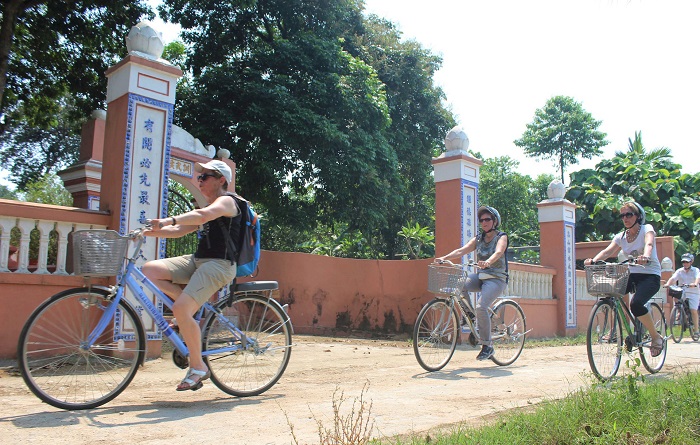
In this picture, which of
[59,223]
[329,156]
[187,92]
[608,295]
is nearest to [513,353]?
[608,295]

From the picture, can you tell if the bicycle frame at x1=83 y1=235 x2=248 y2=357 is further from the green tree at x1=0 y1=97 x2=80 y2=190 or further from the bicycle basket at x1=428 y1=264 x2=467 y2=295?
the green tree at x1=0 y1=97 x2=80 y2=190

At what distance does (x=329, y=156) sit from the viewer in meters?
14.2

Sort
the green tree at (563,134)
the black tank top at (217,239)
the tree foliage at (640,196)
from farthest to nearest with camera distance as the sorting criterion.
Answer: the green tree at (563,134) → the tree foliage at (640,196) → the black tank top at (217,239)

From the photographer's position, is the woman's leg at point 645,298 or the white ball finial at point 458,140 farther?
the white ball finial at point 458,140

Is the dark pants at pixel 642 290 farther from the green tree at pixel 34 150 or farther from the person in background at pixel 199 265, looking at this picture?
the green tree at pixel 34 150

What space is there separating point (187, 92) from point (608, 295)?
11.9m

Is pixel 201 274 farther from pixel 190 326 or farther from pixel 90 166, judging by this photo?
pixel 90 166

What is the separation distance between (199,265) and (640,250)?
4.08 meters

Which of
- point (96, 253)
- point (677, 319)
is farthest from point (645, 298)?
point (677, 319)

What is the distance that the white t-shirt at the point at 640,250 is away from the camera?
5.60 meters

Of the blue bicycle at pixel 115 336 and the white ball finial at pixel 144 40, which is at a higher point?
the white ball finial at pixel 144 40

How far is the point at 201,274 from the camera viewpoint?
4.00 metres

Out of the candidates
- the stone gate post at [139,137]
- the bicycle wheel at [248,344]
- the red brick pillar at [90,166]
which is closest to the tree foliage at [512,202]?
the red brick pillar at [90,166]

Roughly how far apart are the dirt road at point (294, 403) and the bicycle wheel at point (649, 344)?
0.45 ft
